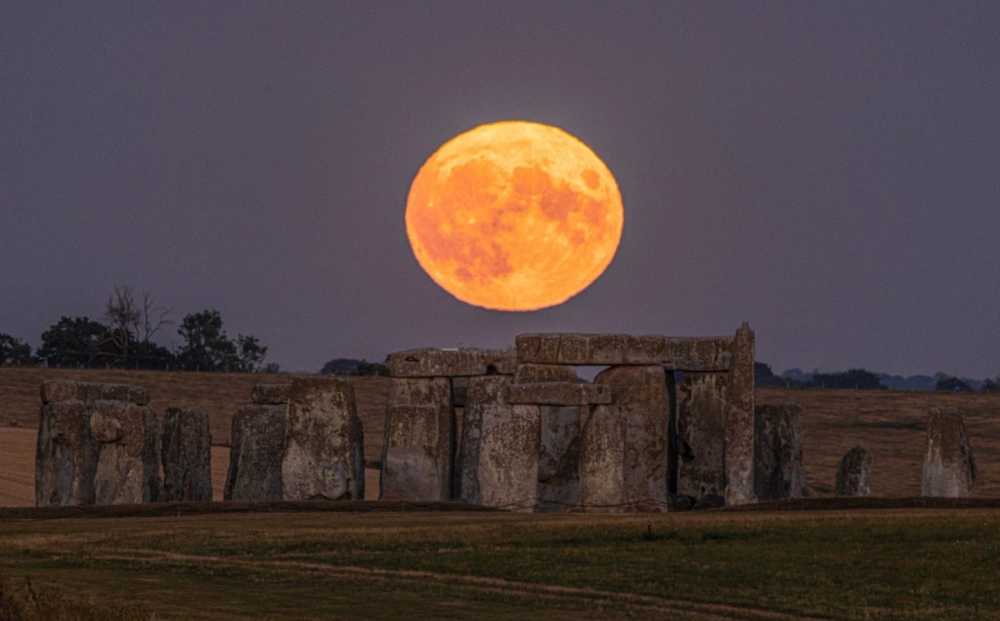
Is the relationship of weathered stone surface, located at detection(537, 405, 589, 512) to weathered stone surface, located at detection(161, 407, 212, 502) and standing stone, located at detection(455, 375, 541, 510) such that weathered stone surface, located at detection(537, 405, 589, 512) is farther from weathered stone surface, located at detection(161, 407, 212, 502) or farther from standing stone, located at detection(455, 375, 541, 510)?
weathered stone surface, located at detection(161, 407, 212, 502)

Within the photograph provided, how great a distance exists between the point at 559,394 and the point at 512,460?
1.35 meters

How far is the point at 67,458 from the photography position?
1156 inches

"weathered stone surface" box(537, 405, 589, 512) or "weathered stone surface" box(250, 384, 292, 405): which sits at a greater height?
"weathered stone surface" box(250, 384, 292, 405)

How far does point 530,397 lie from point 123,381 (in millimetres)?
31975

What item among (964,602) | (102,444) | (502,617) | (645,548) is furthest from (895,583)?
(102,444)

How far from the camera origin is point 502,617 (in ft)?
59.8

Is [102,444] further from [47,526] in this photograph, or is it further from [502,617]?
[502,617]

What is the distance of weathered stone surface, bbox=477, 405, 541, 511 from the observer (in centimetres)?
2889

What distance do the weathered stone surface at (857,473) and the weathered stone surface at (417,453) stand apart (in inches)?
283

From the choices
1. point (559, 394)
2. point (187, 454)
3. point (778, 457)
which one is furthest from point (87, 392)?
point (778, 457)

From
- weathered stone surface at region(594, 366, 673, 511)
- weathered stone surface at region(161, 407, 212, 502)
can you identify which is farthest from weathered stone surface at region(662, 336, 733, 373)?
weathered stone surface at region(161, 407, 212, 502)

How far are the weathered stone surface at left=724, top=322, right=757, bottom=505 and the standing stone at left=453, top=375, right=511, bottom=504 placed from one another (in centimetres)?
418

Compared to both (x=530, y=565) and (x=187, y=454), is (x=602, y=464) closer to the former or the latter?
(x=530, y=565)

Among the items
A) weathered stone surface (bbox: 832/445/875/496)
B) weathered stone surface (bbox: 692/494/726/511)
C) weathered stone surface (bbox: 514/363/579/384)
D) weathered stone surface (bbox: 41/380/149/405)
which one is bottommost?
weathered stone surface (bbox: 692/494/726/511)
